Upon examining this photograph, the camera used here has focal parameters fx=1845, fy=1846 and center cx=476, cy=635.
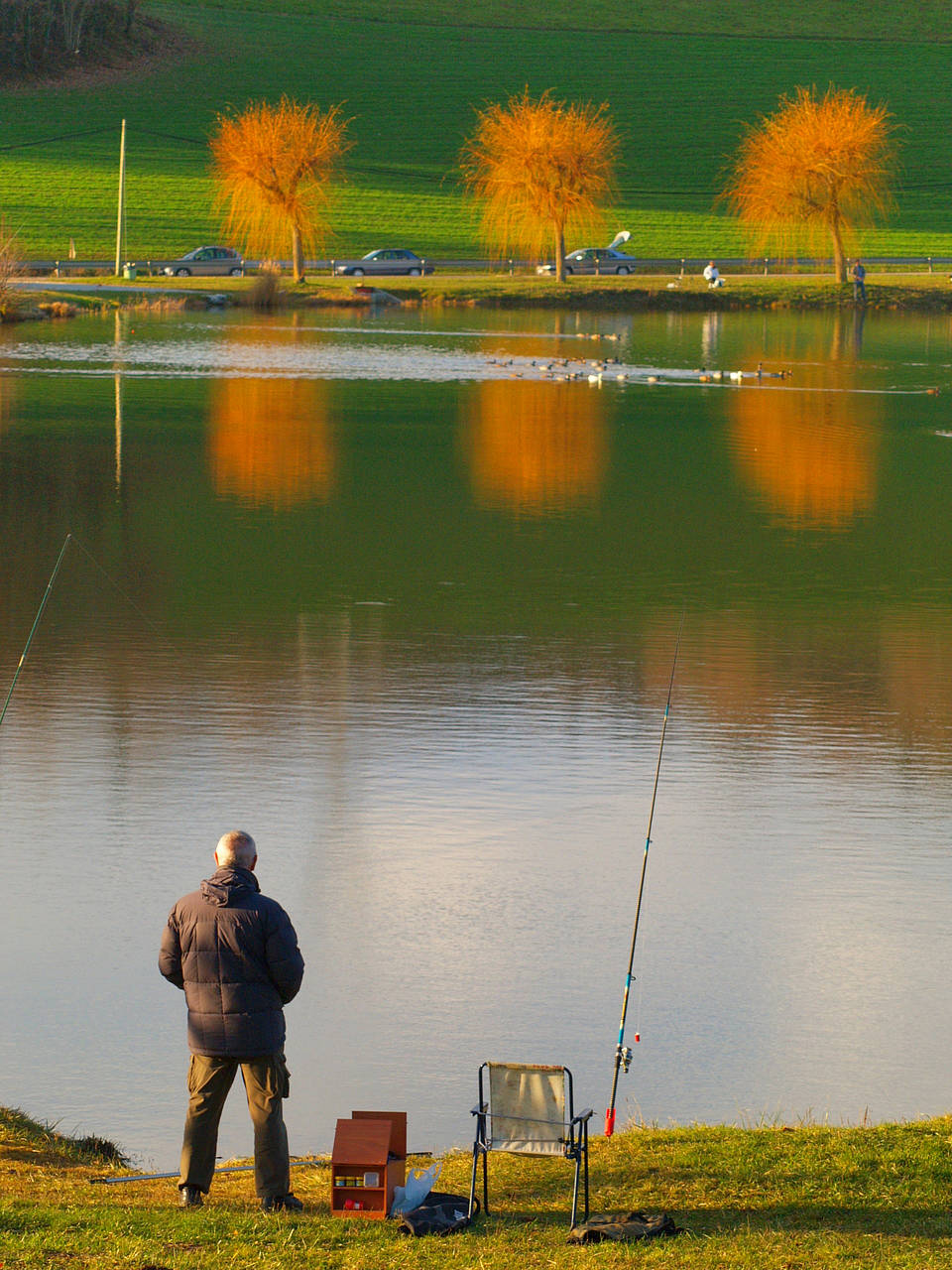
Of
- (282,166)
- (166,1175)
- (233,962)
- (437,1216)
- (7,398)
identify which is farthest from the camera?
(282,166)

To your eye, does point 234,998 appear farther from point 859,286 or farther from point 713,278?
point 713,278

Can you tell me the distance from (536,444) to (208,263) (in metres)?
48.3

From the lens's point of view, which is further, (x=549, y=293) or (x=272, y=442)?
(x=549, y=293)

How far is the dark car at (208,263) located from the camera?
255 feet

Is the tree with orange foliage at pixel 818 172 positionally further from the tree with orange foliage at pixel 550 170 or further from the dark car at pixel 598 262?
the dark car at pixel 598 262

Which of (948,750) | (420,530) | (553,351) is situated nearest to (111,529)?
(420,530)

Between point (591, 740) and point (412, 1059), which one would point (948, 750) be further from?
point (412, 1059)

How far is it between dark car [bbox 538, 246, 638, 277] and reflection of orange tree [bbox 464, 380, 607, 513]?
1540 inches

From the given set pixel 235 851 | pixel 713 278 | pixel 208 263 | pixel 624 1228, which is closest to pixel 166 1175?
pixel 235 851

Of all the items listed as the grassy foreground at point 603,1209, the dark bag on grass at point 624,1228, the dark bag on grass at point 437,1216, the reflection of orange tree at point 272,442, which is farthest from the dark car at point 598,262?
the dark bag on grass at point 624,1228

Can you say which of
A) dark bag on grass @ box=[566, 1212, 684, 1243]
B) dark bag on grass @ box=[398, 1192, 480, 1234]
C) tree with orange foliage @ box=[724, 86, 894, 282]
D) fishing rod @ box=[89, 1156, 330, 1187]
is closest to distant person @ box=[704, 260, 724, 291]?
tree with orange foliage @ box=[724, 86, 894, 282]

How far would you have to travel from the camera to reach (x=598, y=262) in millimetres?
81188

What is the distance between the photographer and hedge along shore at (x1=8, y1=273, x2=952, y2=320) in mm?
68875

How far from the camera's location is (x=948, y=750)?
48.7 ft
